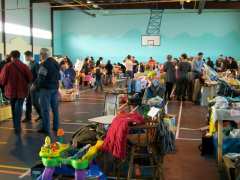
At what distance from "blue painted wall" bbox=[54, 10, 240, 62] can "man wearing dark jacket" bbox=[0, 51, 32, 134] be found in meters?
13.7

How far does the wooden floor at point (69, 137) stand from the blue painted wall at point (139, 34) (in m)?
10.7

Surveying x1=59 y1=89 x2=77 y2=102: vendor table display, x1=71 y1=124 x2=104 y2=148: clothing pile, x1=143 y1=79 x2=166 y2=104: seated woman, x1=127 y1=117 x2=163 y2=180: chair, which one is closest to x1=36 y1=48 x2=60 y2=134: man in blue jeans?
x1=143 y1=79 x2=166 y2=104: seated woman

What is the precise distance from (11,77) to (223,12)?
579 inches

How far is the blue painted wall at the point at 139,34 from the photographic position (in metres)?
18.2

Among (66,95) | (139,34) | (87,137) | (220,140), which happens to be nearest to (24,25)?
(139,34)

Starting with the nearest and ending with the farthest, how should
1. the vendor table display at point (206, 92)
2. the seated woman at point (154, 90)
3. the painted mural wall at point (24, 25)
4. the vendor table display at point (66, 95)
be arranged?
the seated woman at point (154, 90) < the vendor table display at point (206, 92) < the vendor table display at point (66, 95) < the painted mural wall at point (24, 25)

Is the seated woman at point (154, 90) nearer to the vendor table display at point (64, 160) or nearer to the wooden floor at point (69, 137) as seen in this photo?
the wooden floor at point (69, 137)

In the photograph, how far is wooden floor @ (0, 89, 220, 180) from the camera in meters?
4.10

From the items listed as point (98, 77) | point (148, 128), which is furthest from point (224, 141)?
point (98, 77)

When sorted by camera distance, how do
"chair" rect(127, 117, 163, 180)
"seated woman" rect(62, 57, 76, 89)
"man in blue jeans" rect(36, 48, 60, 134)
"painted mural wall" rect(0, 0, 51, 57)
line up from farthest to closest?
"painted mural wall" rect(0, 0, 51, 57), "seated woman" rect(62, 57, 76, 89), "man in blue jeans" rect(36, 48, 60, 134), "chair" rect(127, 117, 163, 180)

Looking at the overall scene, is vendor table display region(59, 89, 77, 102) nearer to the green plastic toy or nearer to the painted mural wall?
the painted mural wall

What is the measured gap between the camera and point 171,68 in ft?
34.1

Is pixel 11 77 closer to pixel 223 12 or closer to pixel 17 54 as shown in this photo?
pixel 17 54

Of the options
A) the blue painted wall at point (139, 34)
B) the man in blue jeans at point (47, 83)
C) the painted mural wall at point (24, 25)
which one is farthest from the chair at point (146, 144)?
the blue painted wall at point (139, 34)
